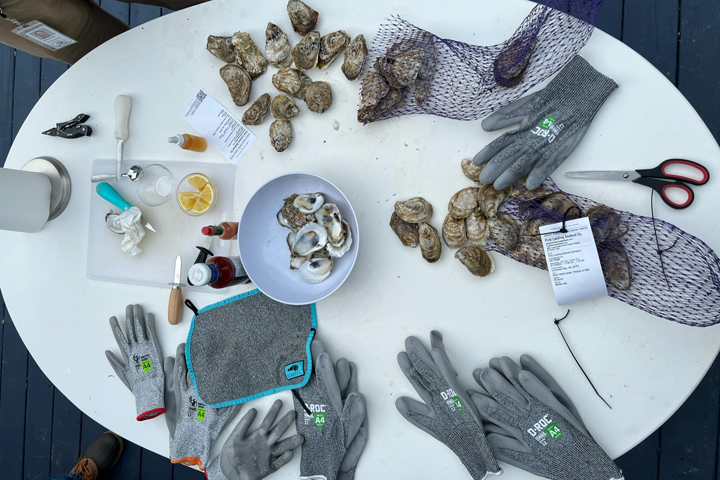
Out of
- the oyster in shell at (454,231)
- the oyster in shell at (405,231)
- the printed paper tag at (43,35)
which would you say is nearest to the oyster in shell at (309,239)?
the oyster in shell at (405,231)

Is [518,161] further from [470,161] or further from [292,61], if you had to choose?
[292,61]

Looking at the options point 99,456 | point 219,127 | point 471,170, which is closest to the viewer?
point 471,170

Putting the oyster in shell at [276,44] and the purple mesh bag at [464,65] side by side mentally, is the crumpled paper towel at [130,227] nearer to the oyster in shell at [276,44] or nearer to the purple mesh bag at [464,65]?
the oyster in shell at [276,44]

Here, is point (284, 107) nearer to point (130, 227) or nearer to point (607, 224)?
point (130, 227)

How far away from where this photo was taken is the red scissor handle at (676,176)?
89 centimetres

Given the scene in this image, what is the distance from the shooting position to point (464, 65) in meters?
0.97

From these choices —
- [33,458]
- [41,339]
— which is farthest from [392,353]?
[33,458]

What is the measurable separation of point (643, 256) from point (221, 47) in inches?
41.3

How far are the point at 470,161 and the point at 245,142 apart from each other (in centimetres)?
54

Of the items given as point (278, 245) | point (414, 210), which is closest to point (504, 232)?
point (414, 210)

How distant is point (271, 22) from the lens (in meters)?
1.05

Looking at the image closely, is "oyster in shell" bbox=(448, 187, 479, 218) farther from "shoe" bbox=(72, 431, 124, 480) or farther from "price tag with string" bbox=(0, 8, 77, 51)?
"shoe" bbox=(72, 431, 124, 480)

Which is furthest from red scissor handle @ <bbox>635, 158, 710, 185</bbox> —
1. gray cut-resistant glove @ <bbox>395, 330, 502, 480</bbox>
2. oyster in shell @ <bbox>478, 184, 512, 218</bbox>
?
gray cut-resistant glove @ <bbox>395, 330, 502, 480</bbox>

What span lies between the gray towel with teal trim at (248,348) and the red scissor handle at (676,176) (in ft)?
2.61
